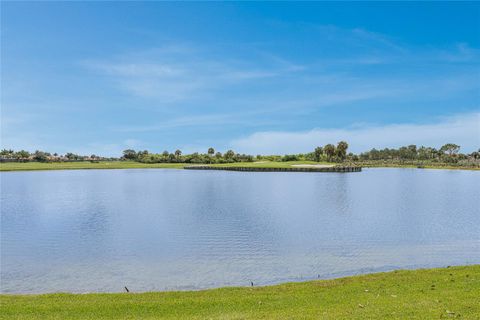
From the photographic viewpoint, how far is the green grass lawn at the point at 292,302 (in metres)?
12.6

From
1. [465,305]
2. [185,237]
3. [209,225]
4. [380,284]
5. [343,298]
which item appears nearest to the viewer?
[465,305]

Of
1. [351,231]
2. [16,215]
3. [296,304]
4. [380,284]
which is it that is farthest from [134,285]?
[16,215]

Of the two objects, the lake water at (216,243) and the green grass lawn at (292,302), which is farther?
the lake water at (216,243)

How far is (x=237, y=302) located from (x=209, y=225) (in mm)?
21154

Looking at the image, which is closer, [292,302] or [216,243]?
[292,302]

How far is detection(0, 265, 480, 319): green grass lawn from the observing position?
12570 mm

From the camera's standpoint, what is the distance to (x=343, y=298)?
14.8 m

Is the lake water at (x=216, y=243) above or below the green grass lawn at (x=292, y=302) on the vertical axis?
below

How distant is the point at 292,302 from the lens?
14.6 metres

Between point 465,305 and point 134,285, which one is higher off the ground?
point 465,305

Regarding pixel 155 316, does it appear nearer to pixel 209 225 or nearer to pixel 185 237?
pixel 185 237

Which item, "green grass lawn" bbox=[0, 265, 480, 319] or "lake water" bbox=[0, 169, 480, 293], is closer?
"green grass lawn" bbox=[0, 265, 480, 319]

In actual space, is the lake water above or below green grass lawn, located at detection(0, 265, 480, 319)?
below

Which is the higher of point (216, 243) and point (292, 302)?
point (292, 302)
